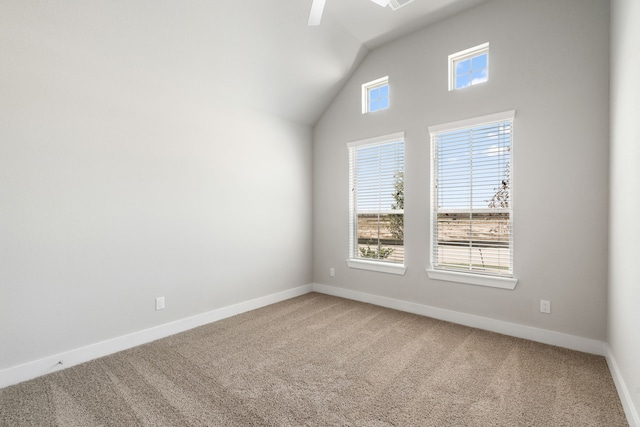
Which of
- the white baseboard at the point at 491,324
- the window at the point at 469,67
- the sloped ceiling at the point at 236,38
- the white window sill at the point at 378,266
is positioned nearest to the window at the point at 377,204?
the white window sill at the point at 378,266

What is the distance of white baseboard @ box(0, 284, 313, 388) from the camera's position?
2250 millimetres

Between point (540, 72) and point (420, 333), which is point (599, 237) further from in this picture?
point (420, 333)

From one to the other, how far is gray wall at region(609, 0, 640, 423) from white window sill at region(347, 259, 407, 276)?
1922mm

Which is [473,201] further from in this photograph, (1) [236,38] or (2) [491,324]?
(1) [236,38]

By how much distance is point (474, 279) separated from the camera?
128 inches

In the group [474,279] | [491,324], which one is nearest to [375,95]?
[474,279]

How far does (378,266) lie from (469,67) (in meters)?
2.56

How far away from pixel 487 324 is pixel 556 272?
32.9 inches

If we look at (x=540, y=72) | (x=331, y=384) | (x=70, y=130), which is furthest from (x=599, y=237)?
(x=70, y=130)

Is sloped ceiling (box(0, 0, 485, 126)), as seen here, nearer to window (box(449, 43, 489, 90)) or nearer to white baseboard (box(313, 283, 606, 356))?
window (box(449, 43, 489, 90))

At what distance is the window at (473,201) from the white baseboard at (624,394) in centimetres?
87

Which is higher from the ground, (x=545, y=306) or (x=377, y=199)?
(x=377, y=199)

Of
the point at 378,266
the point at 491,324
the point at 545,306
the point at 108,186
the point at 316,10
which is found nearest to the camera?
the point at 316,10

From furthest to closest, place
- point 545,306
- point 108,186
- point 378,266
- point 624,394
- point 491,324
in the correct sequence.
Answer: point 378,266 < point 491,324 < point 545,306 < point 108,186 < point 624,394
